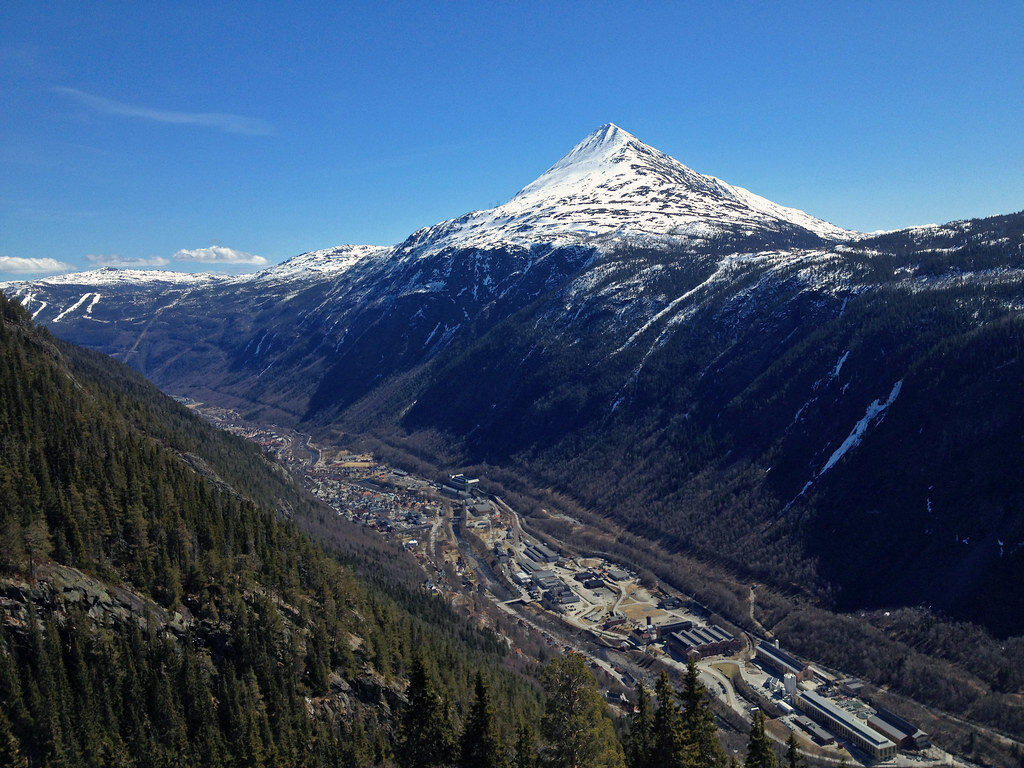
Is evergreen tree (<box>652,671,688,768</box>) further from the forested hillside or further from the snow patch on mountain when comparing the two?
the snow patch on mountain

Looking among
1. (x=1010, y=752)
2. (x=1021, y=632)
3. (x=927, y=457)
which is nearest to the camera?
(x=1010, y=752)

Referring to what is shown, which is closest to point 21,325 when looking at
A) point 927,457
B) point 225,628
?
point 225,628

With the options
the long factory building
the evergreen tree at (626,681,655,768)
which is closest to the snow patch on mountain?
the long factory building

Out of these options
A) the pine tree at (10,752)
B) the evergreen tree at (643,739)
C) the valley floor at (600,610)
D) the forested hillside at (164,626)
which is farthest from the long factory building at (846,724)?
the pine tree at (10,752)

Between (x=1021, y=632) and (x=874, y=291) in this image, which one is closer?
(x=1021, y=632)

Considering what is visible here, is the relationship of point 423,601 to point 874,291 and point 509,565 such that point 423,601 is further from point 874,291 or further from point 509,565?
point 874,291

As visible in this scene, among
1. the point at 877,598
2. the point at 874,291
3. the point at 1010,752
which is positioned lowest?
the point at 1010,752

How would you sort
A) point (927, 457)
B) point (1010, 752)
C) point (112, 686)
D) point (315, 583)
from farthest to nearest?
point (927, 457), point (1010, 752), point (315, 583), point (112, 686)

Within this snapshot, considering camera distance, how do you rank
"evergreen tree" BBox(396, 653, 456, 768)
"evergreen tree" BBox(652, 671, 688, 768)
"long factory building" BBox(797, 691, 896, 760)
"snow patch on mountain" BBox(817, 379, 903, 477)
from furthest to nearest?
"snow patch on mountain" BBox(817, 379, 903, 477), "long factory building" BBox(797, 691, 896, 760), "evergreen tree" BBox(396, 653, 456, 768), "evergreen tree" BBox(652, 671, 688, 768)
